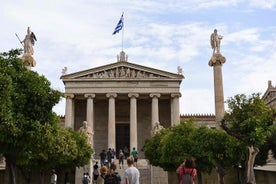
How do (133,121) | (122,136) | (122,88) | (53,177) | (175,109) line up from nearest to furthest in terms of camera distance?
(53,177), (133,121), (175,109), (122,88), (122,136)

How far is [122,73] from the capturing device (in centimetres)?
5272

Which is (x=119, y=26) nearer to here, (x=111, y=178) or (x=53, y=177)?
(x=53, y=177)

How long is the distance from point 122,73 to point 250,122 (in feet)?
107

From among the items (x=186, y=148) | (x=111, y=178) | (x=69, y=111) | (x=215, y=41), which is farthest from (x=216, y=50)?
(x=111, y=178)

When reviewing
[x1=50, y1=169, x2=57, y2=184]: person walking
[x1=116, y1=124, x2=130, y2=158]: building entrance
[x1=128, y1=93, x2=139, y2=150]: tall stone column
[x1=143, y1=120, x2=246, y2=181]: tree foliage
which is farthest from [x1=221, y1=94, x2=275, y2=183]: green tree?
[x1=116, y1=124, x2=130, y2=158]: building entrance

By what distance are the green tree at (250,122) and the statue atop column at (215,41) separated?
48.2 ft

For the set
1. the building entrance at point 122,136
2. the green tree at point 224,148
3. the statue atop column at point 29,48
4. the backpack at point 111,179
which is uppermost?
the statue atop column at point 29,48

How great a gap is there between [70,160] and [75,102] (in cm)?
2708

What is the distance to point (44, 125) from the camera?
18.3 meters

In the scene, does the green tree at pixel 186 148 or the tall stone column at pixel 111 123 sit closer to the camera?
the green tree at pixel 186 148

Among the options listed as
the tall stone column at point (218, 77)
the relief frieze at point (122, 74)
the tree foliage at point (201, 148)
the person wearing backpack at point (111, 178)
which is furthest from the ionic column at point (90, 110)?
the person wearing backpack at point (111, 178)

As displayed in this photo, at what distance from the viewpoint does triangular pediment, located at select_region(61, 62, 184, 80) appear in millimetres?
52250

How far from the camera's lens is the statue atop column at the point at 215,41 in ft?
124

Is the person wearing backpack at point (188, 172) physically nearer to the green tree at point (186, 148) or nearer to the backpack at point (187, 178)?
the backpack at point (187, 178)
